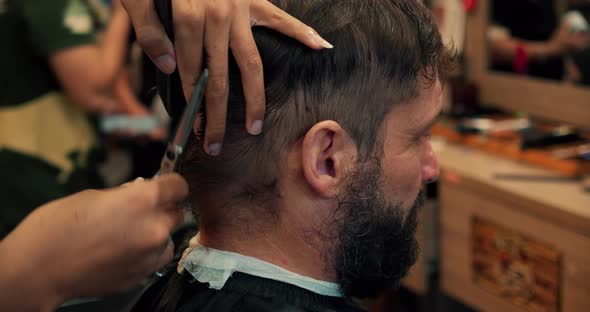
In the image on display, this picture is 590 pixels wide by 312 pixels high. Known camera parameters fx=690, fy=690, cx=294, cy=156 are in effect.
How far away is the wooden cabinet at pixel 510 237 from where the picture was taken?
6.10ft

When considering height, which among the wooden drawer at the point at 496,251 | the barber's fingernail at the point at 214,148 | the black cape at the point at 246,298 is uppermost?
the barber's fingernail at the point at 214,148

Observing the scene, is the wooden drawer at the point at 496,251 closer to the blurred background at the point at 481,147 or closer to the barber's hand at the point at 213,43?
the blurred background at the point at 481,147

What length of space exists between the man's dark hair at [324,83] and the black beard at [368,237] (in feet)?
0.19

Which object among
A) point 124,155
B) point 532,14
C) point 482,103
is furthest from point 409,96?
point 124,155

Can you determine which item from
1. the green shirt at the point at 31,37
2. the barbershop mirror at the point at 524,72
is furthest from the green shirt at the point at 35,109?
the barbershop mirror at the point at 524,72

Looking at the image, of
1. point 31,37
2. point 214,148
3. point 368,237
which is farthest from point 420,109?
Result: point 31,37

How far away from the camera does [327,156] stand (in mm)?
1131

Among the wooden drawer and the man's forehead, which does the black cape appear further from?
the wooden drawer

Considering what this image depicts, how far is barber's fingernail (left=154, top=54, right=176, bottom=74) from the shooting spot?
1.03 metres

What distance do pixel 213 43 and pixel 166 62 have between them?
0.29ft

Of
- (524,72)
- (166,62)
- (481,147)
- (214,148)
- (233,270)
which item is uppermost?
(166,62)

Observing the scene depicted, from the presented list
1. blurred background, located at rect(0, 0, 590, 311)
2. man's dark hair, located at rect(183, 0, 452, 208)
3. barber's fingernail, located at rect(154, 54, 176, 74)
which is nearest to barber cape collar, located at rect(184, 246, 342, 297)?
man's dark hair, located at rect(183, 0, 452, 208)

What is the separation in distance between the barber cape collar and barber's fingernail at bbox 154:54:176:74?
0.34 m

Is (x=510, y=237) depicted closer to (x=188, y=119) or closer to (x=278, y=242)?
(x=278, y=242)
